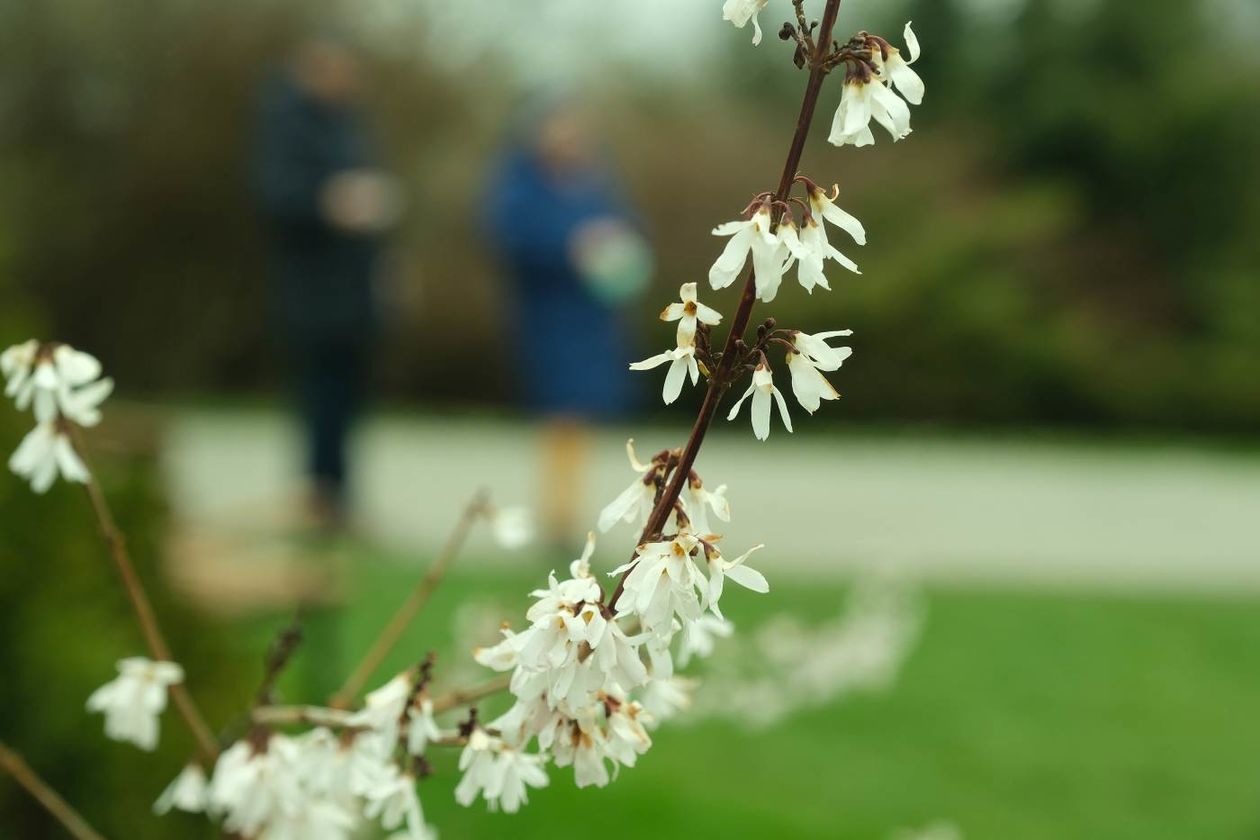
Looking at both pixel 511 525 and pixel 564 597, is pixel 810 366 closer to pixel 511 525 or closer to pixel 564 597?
pixel 564 597

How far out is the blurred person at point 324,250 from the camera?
7.94 metres

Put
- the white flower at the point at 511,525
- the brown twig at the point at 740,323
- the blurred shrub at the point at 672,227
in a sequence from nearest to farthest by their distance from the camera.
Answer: the brown twig at the point at 740,323, the white flower at the point at 511,525, the blurred shrub at the point at 672,227

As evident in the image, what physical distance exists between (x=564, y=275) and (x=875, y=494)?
3123 millimetres

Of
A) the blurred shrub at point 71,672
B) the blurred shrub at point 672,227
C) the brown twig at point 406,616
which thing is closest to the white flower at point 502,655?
the brown twig at point 406,616

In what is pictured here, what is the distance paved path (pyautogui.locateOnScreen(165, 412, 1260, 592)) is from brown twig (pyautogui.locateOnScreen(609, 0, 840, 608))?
5515 millimetres

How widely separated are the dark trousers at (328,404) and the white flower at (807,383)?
279 inches

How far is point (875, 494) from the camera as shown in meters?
10.3

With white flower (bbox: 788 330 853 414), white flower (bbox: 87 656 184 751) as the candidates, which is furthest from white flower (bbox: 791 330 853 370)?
white flower (bbox: 87 656 184 751)

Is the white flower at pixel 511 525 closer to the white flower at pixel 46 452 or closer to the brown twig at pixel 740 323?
the white flower at pixel 46 452

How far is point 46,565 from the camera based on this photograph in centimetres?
276

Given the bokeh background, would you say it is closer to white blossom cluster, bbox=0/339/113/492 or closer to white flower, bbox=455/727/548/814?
white blossom cluster, bbox=0/339/113/492

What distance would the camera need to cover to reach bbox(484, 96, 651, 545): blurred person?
7781mm

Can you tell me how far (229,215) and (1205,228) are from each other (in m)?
9.63

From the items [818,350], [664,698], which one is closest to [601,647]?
[818,350]
